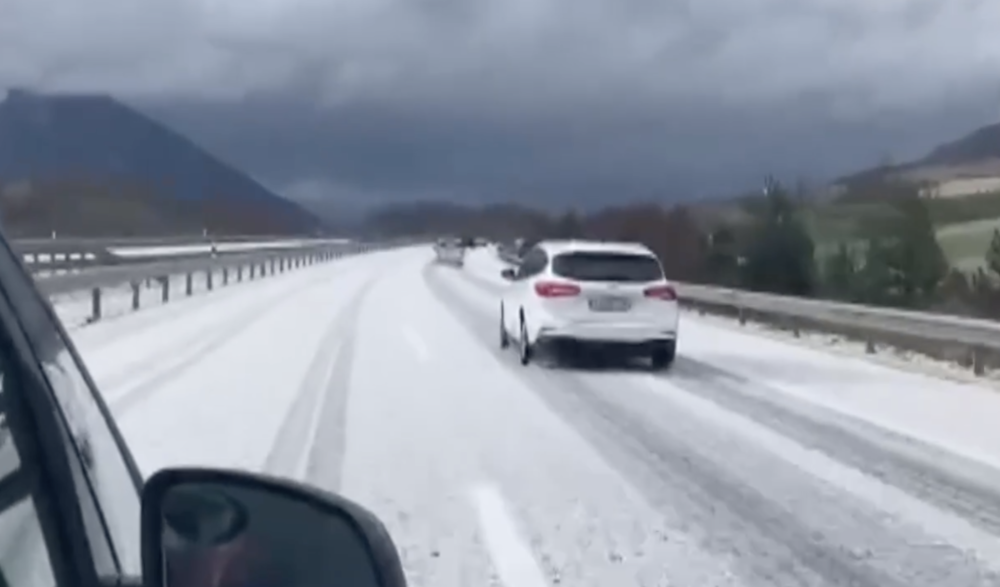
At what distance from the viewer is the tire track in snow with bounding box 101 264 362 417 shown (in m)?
14.7

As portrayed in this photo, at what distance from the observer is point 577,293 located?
774 inches

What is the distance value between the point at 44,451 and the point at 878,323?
1985 centimetres

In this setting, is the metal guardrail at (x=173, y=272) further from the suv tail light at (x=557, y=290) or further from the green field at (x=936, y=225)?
the green field at (x=936, y=225)

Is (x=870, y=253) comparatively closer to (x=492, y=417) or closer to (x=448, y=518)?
(x=492, y=417)

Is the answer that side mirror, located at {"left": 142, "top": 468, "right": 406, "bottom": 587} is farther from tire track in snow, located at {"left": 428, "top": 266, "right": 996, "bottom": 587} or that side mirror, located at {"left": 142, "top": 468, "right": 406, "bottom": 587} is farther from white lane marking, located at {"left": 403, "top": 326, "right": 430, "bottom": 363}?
white lane marking, located at {"left": 403, "top": 326, "right": 430, "bottom": 363}

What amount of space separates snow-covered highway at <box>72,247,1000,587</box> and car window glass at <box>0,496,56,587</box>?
201 inches

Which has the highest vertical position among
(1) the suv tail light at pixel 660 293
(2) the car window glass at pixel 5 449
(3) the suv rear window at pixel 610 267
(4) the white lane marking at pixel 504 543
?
(2) the car window glass at pixel 5 449

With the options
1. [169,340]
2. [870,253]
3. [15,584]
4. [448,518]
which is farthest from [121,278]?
[870,253]

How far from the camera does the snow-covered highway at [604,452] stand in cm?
806

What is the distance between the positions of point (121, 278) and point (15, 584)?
1047 inches

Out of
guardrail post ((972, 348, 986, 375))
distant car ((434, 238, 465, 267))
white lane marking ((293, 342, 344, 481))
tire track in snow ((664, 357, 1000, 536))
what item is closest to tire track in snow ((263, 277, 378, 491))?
white lane marking ((293, 342, 344, 481))

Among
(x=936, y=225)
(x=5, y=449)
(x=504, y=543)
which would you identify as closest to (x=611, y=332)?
(x=504, y=543)

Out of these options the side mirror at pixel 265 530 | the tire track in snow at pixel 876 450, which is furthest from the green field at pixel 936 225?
the side mirror at pixel 265 530

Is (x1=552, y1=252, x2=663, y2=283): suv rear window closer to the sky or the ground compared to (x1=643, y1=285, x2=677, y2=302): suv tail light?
closer to the sky
